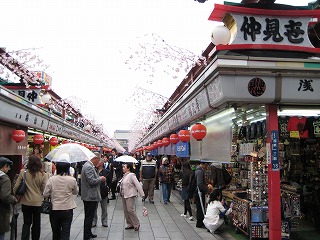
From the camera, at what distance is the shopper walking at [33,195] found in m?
7.57

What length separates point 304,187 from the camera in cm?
1132

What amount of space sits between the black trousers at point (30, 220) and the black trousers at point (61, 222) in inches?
30.5

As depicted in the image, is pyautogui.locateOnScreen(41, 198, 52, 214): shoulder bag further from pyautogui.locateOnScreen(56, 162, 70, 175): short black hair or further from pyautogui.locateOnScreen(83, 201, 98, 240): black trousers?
pyautogui.locateOnScreen(83, 201, 98, 240): black trousers

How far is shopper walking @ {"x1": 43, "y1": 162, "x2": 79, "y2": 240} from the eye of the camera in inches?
277

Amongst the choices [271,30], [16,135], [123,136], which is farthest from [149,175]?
[123,136]

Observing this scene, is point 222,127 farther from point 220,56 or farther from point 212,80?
point 220,56

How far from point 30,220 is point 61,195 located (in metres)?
1.45

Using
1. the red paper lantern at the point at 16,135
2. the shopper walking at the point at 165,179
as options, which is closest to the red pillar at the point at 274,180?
the shopper walking at the point at 165,179

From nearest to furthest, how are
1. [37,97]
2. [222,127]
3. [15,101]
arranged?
[222,127]
[15,101]
[37,97]

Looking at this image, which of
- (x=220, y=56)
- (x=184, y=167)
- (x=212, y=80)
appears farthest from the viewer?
(x=184, y=167)

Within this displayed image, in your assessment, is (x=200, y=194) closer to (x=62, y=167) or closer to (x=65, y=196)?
(x=65, y=196)

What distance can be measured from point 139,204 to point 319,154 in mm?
8146

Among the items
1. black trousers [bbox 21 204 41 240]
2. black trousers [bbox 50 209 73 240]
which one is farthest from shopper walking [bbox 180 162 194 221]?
black trousers [bbox 21 204 41 240]

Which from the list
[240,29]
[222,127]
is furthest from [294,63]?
[222,127]
